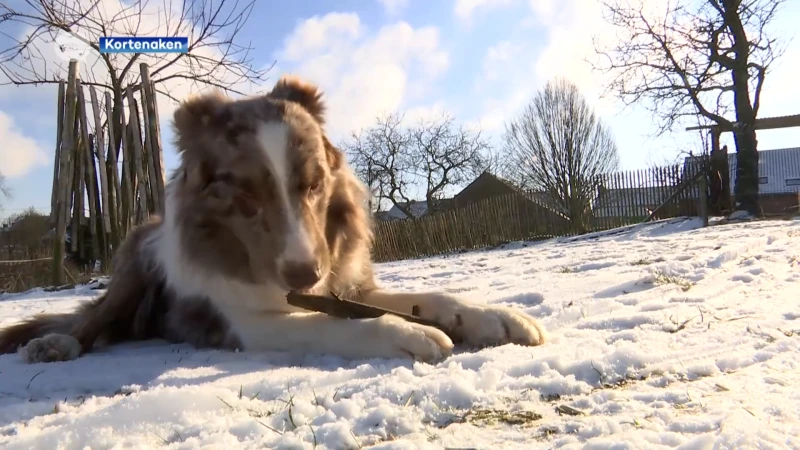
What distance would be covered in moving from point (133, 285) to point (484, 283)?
3.21 metres

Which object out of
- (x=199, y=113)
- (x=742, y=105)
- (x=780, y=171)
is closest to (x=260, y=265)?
(x=199, y=113)

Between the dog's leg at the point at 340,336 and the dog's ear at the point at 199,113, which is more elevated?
the dog's ear at the point at 199,113

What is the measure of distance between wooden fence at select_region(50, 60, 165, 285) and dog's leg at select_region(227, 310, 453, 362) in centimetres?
626

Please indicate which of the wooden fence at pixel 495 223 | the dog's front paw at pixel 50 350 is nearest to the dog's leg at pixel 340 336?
the dog's front paw at pixel 50 350

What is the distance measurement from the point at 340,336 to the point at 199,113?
1551mm

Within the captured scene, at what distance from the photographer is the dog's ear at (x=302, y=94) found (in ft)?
11.3

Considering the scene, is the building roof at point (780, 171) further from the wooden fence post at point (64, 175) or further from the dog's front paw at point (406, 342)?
the dog's front paw at point (406, 342)

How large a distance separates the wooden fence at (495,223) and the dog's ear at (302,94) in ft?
44.1

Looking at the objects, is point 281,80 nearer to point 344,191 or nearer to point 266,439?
point 344,191

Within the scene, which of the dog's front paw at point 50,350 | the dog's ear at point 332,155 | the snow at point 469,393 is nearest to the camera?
the snow at point 469,393

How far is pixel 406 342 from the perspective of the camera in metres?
2.39

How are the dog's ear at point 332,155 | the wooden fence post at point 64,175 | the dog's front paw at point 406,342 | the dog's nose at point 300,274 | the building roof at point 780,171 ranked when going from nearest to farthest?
1. the dog's front paw at point 406,342
2. the dog's nose at point 300,274
3. the dog's ear at point 332,155
4. the wooden fence post at point 64,175
5. the building roof at point 780,171

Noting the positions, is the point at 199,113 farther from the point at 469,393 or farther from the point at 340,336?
the point at 469,393

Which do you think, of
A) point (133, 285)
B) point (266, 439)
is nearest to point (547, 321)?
point (266, 439)
